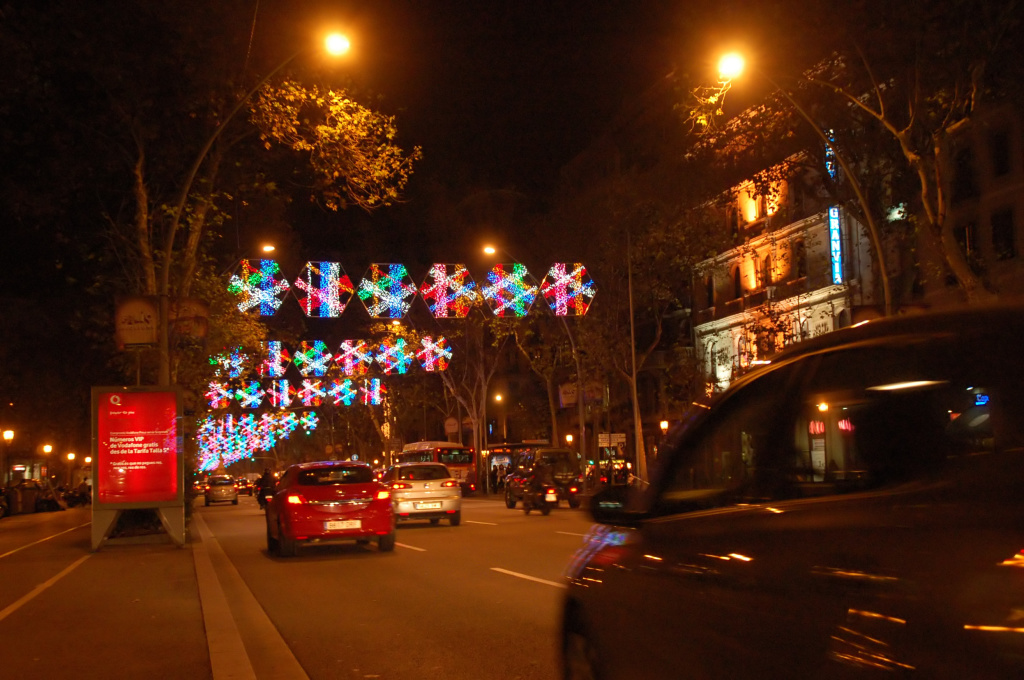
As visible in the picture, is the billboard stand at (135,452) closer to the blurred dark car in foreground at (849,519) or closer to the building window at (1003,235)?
the blurred dark car in foreground at (849,519)

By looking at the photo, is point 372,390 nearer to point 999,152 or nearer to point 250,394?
point 250,394

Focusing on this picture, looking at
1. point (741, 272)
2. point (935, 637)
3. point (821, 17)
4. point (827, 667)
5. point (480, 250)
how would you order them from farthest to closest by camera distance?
point (741, 272), point (480, 250), point (821, 17), point (827, 667), point (935, 637)

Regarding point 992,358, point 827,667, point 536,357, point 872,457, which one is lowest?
point 827,667

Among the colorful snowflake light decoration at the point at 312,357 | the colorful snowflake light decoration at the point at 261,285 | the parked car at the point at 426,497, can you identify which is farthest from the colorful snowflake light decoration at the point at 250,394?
the parked car at the point at 426,497

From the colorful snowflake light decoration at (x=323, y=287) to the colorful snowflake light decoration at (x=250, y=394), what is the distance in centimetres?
1675

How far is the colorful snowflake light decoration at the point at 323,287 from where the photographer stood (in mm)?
27844

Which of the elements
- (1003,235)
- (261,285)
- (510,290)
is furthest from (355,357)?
(1003,235)

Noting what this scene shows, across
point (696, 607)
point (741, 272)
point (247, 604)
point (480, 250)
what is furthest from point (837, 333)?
point (741, 272)

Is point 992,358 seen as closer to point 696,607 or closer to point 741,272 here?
point 696,607

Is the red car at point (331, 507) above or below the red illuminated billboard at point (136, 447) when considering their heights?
below

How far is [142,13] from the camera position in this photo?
1956 centimetres

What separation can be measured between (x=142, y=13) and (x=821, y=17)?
488 inches

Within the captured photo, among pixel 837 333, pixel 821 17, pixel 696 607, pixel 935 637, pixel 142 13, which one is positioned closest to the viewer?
pixel 935 637

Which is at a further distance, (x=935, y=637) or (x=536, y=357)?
(x=536, y=357)
